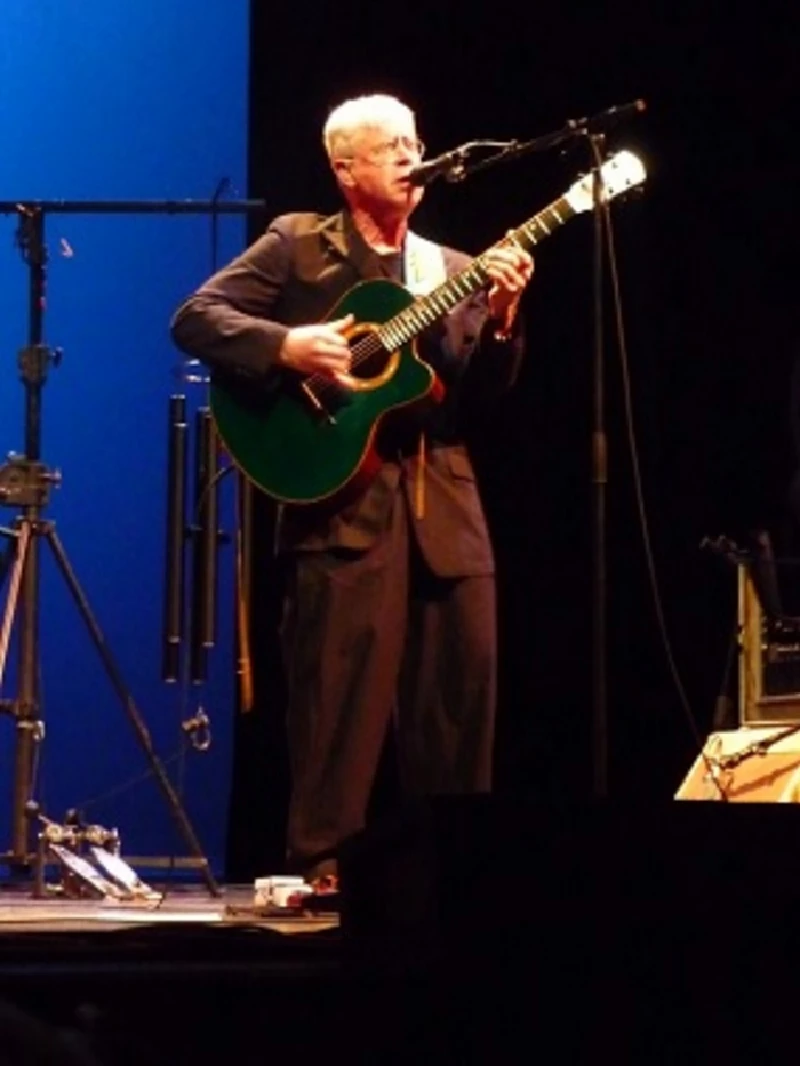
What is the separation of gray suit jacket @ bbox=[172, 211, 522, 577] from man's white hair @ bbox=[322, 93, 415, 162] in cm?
14

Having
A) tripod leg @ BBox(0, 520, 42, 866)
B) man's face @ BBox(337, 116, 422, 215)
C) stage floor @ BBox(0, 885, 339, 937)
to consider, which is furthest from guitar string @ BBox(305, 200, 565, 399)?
stage floor @ BBox(0, 885, 339, 937)

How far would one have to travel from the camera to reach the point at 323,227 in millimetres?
4617

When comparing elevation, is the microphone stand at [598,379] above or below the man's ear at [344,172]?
below

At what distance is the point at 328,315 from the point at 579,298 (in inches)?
69.6

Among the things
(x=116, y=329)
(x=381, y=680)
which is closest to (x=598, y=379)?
(x=381, y=680)

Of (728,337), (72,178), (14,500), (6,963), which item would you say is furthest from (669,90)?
(6,963)

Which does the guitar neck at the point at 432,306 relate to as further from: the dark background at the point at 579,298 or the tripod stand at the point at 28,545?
the dark background at the point at 579,298

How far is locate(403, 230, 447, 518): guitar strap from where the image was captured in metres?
4.44

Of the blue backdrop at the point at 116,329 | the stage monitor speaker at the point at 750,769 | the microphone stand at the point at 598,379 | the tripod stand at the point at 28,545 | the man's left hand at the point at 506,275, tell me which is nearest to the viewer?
the microphone stand at the point at 598,379

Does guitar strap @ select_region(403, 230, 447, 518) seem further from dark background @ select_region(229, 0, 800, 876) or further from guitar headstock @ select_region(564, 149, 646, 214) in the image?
dark background @ select_region(229, 0, 800, 876)

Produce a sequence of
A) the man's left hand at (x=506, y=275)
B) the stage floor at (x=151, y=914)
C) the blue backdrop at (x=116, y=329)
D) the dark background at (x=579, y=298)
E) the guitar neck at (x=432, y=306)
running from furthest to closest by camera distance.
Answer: the blue backdrop at (x=116, y=329), the dark background at (x=579, y=298), the guitar neck at (x=432, y=306), the man's left hand at (x=506, y=275), the stage floor at (x=151, y=914)

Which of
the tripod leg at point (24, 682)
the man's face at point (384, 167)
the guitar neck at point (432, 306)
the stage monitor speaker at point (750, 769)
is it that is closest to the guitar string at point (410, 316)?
the guitar neck at point (432, 306)

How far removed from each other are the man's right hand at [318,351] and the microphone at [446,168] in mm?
349

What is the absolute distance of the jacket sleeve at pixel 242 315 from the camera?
444 centimetres
